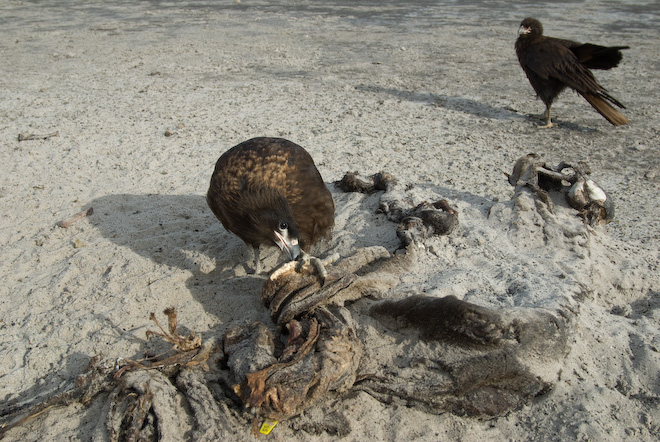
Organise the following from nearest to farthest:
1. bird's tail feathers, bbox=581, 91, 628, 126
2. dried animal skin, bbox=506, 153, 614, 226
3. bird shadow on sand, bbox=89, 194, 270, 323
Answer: bird shadow on sand, bbox=89, 194, 270, 323 → dried animal skin, bbox=506, 153, 614, 226 → bird's tail feathers, bbox=581, 91, 628, 126

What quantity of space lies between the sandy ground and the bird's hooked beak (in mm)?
405

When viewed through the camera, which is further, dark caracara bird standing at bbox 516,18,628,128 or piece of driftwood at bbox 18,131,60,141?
dark caracara bird standing at bbox 516,18,628,128

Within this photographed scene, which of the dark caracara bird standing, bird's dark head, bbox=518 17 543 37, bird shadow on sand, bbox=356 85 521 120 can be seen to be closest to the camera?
the dark caracara bird standing

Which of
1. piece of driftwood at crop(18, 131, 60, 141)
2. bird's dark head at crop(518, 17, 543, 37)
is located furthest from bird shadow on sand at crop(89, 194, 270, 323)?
bird's dark head at crop(518, 17, 543, 37)

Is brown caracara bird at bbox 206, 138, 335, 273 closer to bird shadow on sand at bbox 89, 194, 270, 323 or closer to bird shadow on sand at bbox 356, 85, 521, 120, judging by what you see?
bird shadow on sand at bbox 89, 194, 270, 323

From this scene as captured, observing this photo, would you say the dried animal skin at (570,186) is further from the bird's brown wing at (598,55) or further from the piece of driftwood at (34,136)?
the piece of driftwood at (34,136)

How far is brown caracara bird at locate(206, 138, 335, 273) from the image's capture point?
331cm

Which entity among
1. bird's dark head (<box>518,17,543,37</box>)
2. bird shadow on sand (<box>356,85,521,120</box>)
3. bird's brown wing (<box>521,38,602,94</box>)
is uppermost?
bird's dark head (<box>518,17,543,37</box>)

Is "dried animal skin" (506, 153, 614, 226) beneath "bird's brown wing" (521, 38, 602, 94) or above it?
beneath

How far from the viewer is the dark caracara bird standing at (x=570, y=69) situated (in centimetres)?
672

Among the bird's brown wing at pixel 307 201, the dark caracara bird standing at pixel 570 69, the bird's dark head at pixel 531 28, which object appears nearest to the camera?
the bird's brown wing at pixel 307 201

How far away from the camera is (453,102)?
759 cm

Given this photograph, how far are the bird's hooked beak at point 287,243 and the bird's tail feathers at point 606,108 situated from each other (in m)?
5.23

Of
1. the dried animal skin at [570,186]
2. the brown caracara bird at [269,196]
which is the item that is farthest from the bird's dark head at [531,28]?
the brown caracara bird at [269,196]
